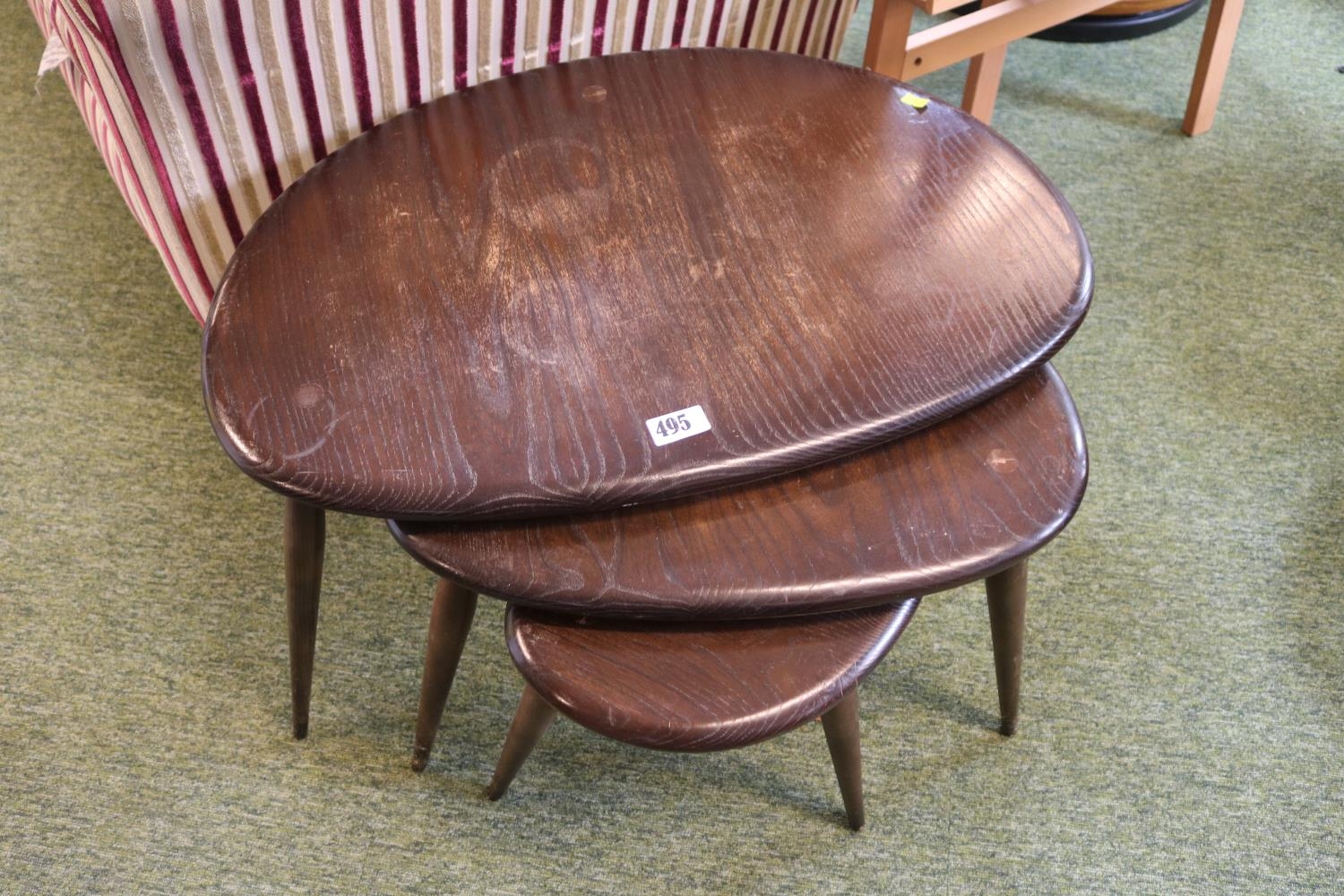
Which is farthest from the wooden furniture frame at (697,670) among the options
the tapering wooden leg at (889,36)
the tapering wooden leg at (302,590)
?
the tapering wooden leg at (889,36)

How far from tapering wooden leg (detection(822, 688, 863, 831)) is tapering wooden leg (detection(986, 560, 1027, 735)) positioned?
0.19 metres

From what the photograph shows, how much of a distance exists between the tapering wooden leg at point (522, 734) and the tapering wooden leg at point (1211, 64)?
171 centimetres

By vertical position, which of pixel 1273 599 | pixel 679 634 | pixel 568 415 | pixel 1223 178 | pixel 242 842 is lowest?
pixel 242 842

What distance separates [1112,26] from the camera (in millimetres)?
2371

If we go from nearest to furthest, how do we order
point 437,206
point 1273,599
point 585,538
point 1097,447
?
point 585,538, point 437,206, point 1273,599, point 1097,447

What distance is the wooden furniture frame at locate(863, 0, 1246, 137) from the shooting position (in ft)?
5.53

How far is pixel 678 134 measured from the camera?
1246mm

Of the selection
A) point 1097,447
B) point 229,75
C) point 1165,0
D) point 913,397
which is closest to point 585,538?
point 913,397

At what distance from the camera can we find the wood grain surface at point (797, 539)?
3.16 feet

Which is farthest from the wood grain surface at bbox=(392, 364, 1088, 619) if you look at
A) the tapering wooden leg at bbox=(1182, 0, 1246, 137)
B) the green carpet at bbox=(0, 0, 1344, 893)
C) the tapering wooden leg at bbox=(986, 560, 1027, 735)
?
the tapering wooden leg at bbox=(1182, 0, 1246, 137)

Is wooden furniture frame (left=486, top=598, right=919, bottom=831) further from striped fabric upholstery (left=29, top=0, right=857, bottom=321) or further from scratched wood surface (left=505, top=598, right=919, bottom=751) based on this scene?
striped fabric upholstery (left=29, top=0, right=857, bottom=321)

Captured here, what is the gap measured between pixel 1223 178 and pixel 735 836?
154cm

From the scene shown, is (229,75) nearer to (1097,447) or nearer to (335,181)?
(335,181)

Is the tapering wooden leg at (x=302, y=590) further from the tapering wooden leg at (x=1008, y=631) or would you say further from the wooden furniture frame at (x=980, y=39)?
the wooden furniture frame at (x=980, y=39)
